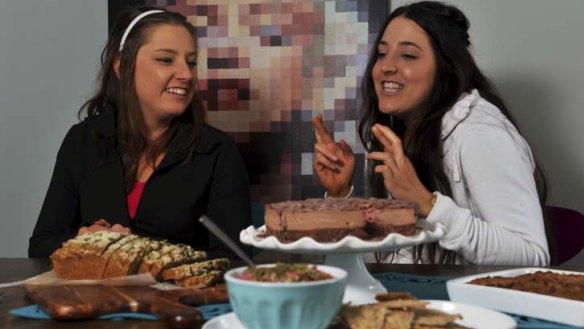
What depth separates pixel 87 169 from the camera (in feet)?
7.41

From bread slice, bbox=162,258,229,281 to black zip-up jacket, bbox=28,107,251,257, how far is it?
2.36ft

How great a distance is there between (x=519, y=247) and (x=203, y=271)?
74 cm

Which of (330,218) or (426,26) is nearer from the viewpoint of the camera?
(330,218)

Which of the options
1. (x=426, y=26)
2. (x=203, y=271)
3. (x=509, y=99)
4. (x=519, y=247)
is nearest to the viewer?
(x=203, y=271)

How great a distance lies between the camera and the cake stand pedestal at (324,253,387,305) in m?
1.22

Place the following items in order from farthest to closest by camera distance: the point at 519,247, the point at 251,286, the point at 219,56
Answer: the point at 219,56, the point at 519,247, the point at 251,286

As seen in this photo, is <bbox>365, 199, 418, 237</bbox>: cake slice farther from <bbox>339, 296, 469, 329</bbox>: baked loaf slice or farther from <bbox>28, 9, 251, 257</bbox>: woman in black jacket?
<bbox>28, 9, 251, 257</bbox>: woman in black jacket

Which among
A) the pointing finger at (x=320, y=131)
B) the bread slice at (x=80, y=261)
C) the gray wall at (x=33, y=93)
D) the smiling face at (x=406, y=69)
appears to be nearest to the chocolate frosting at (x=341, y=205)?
A: the bread slice at (x=80, y=261)

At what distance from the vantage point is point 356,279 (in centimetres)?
125

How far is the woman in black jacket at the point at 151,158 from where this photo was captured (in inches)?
86.8

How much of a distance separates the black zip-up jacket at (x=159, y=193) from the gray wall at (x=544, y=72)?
95cm

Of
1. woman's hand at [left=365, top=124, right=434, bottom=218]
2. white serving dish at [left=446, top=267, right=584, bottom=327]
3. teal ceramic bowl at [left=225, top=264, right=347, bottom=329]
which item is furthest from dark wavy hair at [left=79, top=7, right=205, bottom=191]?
teal ceramic bowl at [left=225, top=264, right=347, bottom=329]

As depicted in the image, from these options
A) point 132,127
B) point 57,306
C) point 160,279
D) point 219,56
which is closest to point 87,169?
point 132,127

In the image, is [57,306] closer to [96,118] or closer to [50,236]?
[50,236]
